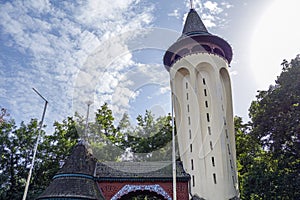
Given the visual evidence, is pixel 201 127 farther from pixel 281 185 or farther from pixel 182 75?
pixel 281 185

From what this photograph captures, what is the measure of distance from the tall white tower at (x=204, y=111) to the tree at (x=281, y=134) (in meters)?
2.61

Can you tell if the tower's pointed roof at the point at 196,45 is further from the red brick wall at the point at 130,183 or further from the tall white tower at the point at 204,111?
the red brick wall at the point at 130,183

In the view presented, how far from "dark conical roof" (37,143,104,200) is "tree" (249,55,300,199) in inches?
477

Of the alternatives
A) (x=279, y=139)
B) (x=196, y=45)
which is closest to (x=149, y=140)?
(x=196, y=45)

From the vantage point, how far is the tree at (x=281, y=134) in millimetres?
18078

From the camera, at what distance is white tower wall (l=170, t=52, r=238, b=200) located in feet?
67.6

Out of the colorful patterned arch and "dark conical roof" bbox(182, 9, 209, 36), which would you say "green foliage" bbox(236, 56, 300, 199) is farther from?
"dark conical roof" bbox(182, 9, 209, 36)

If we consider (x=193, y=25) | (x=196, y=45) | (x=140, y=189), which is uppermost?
(x=193, y=25)

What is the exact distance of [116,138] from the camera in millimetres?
31328

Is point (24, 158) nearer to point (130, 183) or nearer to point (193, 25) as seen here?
point (130, 183)

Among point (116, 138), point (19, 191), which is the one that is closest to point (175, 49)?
point (116, 138)

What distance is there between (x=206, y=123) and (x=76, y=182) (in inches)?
487

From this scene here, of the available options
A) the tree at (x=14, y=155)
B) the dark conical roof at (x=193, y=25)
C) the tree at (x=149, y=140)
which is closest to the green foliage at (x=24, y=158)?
the tree at (x=14, y=155)

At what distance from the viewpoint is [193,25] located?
1099 inches
